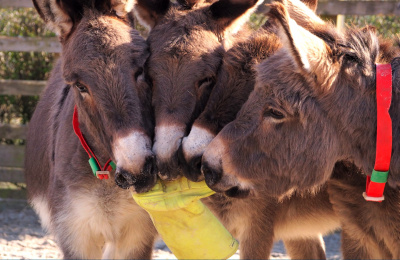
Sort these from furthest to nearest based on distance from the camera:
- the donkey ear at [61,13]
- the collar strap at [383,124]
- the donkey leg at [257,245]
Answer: the donkey leg at [257,245], the donkey ear at [61,13], the collar strap at [383,124]

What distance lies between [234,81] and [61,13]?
120 cm

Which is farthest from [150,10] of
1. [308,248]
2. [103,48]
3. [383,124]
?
[308,248]

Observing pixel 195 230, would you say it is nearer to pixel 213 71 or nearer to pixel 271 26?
pixel 213 71

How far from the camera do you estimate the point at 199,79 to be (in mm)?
3379

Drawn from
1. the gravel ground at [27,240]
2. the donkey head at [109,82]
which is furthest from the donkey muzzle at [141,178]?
the gravel ground at [27,240]

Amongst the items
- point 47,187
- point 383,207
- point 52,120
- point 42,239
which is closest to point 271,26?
point 383,207

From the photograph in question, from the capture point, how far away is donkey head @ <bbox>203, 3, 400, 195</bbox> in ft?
9.43

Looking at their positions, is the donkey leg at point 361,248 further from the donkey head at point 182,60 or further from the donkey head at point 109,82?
the donkey head at point 109,82

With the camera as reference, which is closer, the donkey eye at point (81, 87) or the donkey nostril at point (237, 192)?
the donkey nostril at point (237, 192)

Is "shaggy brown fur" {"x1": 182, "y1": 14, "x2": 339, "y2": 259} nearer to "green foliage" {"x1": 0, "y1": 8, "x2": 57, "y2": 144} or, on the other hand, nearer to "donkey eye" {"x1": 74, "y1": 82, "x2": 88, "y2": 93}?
"donkey eye" {"x1": 74, "y1": 82, "x2": 88, "y2": 93}

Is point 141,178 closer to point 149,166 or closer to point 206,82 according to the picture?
point 149,166

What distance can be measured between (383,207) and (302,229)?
3.50 ft

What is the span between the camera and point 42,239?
6195 mm

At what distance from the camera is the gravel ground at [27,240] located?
18.9 feet
